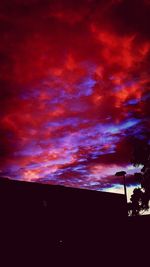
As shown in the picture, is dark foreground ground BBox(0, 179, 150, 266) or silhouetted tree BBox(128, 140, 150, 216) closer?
dark foreground ground BBox(0, 179, 150, 266)

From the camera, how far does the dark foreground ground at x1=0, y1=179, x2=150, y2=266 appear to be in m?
16.3

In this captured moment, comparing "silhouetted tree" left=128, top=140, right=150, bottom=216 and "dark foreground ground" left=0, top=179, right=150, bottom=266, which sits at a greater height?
"silhouetted tree" left=128, top=140, right=150, bottom=216

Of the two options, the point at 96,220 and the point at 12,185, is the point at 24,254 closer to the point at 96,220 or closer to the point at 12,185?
the point at 12,185

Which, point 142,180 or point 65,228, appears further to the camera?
point 142,180

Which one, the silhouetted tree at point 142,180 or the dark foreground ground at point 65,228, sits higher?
the silhouetted tree at point 142,180

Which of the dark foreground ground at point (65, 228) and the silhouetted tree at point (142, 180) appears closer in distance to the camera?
the dark foreground ground at point (65, 228)

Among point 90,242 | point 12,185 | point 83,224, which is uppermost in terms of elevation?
point 12,185

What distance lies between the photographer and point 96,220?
2172 centimetres

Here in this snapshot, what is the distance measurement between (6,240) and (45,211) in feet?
11.5

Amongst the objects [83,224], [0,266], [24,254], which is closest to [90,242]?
[83,224]

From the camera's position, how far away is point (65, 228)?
62.2 feet

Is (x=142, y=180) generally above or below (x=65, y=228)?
above

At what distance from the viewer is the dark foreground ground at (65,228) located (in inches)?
640

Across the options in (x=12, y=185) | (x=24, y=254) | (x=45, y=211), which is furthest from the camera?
(x=45, y=211)
